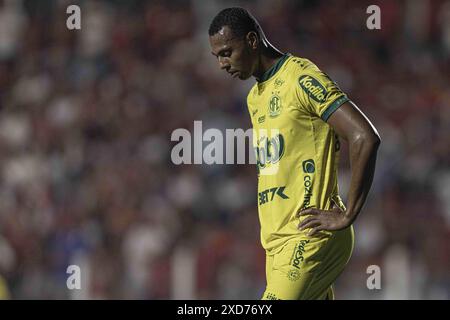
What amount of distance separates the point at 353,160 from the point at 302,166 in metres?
0.25

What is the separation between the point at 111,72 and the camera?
9375 millimetres

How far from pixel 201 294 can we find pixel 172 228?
2.61 feet

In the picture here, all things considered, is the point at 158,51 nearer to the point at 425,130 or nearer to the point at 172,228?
the point at 172,228

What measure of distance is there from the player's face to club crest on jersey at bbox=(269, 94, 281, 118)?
0.55 ft

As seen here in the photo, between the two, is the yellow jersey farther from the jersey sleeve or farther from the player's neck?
the player's neck

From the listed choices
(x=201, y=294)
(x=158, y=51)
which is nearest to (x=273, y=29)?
(x=158, y=51)

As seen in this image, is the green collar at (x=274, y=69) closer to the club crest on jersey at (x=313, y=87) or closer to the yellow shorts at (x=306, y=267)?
the club crest on jersey at (x=313, y=87)

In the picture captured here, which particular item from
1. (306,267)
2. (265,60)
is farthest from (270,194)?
(265,60)

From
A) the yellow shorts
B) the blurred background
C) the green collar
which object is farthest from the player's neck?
the blurred background

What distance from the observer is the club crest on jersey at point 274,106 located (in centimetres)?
387

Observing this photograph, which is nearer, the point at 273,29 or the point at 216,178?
the point at 216,178

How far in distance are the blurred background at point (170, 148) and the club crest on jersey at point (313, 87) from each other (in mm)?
4026

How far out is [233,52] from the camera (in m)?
3.93

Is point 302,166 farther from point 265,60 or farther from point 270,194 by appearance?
point 265,60
